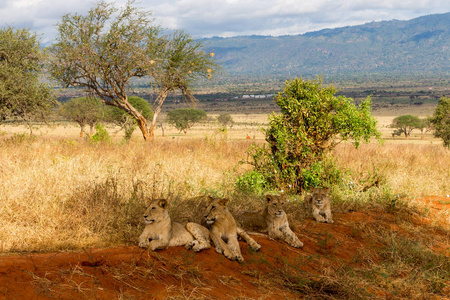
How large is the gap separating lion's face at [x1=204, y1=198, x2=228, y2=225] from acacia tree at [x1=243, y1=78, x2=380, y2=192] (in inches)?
158

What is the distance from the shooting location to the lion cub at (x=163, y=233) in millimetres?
4711

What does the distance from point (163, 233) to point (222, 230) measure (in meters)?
0.75

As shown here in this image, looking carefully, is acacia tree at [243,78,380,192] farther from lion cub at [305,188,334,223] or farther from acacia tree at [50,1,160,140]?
acacia tree at [50,1,160,140]

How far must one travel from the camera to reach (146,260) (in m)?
4.47

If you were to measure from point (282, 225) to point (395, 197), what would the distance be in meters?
3.93

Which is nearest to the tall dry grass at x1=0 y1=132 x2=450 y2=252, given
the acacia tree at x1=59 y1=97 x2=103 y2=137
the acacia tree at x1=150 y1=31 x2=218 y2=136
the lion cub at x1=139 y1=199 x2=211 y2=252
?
the lion cub at x1=139 y1=199 x2=211 y2=252

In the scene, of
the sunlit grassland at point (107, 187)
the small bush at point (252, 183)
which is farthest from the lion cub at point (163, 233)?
the small bush at point (252, 183)

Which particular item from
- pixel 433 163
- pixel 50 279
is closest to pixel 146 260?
pixel 50 279

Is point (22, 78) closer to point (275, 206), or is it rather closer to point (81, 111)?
point (275, 206)

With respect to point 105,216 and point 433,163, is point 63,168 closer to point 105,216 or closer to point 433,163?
point 105,216

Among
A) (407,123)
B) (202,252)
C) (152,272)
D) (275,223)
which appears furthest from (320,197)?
(407,123)

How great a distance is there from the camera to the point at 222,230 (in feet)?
16.8

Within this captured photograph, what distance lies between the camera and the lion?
16.4 ft

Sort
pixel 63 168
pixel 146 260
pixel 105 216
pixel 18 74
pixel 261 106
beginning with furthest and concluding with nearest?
pixel 261 106 < pixel 18 74 < pixel 63 168 < pixel 105 216 < pixel 146 260
